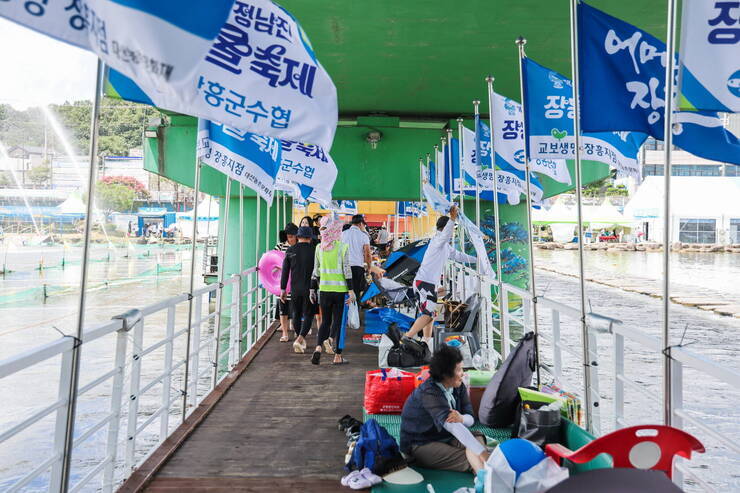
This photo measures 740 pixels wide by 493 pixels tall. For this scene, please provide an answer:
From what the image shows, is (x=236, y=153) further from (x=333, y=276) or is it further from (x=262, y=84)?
(x=333, y=276)

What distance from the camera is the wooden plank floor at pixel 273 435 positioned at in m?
4.37

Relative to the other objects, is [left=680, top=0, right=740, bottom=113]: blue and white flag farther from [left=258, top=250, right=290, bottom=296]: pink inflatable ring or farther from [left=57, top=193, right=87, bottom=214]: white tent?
[left=57, top=193, right=87, bottom=214]: white tent

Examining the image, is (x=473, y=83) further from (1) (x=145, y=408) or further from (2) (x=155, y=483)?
(2) (x=155, y=483)

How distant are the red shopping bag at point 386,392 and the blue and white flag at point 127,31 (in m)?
4.26

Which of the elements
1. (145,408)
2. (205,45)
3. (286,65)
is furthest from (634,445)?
(145,408)

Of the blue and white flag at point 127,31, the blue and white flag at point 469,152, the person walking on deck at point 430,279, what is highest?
the blue and white flag at point 469,152

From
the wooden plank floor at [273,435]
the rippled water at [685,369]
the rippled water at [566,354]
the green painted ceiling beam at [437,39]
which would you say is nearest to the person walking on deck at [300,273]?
A: the wooden plank floor at [273,435]

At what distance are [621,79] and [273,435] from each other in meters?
4.09

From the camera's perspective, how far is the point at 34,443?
880 centimetres

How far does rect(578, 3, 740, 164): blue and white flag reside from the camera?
423cm

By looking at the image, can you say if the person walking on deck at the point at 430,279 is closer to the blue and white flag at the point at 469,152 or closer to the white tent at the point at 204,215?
the blue and white flag at the point at 469,152

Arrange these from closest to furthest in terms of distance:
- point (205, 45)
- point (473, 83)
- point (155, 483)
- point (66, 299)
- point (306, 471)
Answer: point (205, 45) → point (155, 483) → point (306, 471) → point (473, 83) → point (66, 299)

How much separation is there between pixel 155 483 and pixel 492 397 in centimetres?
285

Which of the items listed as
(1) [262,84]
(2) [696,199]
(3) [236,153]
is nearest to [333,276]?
(3) [236,153]
